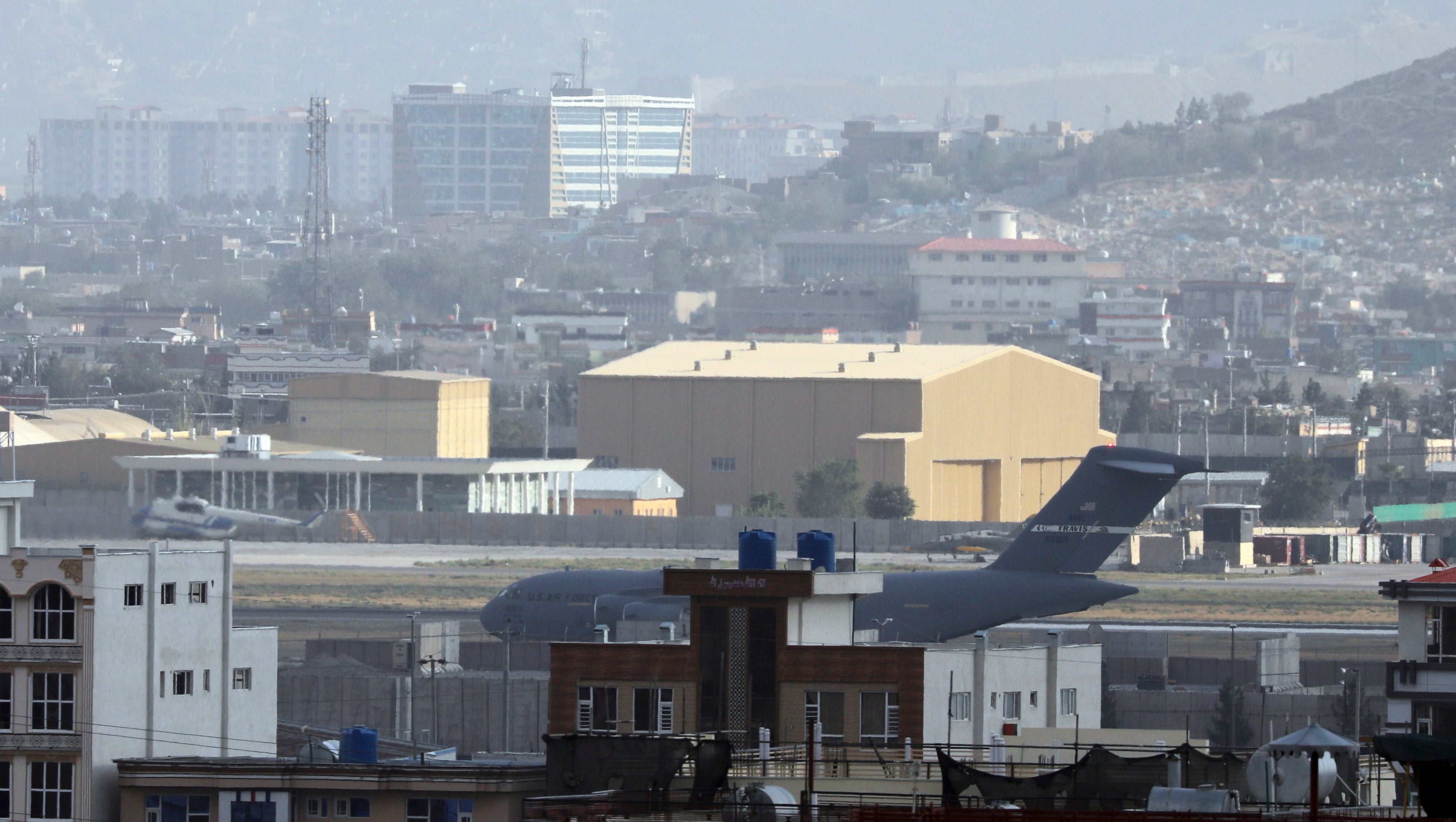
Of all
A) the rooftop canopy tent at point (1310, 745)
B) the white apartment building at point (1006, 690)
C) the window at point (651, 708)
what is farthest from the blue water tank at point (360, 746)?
the rooftop canopy tent at point (1310, 745)

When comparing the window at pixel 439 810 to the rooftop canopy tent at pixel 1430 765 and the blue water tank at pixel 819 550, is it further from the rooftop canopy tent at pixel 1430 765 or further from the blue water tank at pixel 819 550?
the rooftop canopy tent at pixel 1430 765

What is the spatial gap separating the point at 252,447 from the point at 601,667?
104 meters

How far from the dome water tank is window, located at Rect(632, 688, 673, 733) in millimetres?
14751

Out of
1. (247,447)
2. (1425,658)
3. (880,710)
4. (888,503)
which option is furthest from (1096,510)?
(247,447)

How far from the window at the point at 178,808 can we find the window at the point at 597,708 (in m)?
5.50

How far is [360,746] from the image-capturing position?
130ft

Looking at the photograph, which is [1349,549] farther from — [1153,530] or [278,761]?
[278,761]

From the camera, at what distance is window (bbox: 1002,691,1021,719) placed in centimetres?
5041

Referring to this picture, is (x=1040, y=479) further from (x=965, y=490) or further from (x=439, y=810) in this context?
(x=439, y=810)

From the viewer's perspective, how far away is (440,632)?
74000mm

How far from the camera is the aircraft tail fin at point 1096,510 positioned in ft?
237

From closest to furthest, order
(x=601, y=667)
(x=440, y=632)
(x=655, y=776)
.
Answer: (x=655, y=776) < (x=601, y=667) < (x=440, y=632)

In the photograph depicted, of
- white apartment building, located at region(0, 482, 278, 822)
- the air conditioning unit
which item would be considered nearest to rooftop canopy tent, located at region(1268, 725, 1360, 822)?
white apartment building, located at region(0, 482, 278, 822)

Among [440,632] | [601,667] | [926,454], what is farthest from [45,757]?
[926,454]
